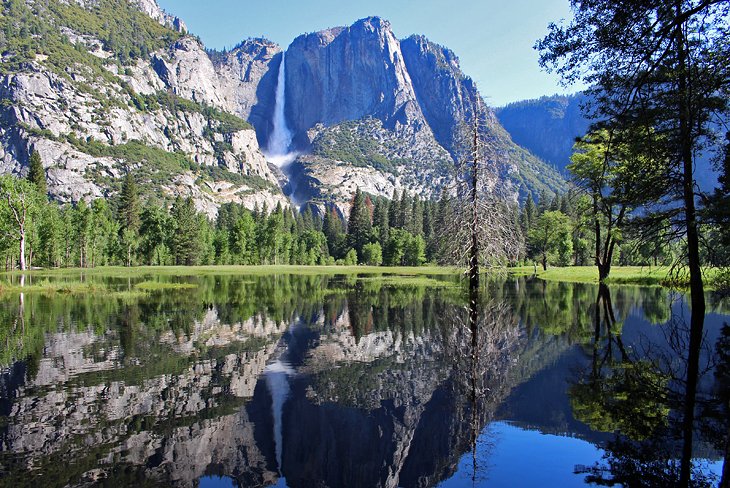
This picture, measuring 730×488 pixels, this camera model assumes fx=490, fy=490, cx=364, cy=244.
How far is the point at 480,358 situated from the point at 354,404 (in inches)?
234

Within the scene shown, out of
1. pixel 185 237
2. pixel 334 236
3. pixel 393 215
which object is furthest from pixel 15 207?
pixel 334 236

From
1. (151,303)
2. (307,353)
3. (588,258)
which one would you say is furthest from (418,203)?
(307,353)

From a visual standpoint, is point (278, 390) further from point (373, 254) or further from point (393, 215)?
point (393, 215)

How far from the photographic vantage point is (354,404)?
11.8 meters

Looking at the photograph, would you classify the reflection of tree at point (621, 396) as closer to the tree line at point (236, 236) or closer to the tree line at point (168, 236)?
the tree line at point (236, 236)

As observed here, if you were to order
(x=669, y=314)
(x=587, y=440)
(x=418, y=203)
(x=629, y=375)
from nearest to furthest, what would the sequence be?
(x=587, y=440) → (x=629, y=375) → (x=669, y=314) → (x=418, y=203)

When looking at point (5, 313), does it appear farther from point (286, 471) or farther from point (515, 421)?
point (515, 421)

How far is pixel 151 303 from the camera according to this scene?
31.7m

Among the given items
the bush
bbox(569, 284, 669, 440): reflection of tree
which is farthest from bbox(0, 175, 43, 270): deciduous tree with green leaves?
the bush

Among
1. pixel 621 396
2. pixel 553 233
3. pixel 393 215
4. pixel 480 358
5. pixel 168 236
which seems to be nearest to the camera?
pixel 621 396

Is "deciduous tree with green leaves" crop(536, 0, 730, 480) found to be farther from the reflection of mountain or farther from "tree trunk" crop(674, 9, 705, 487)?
the reflection of mountain

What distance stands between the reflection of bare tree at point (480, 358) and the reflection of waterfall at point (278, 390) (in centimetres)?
381

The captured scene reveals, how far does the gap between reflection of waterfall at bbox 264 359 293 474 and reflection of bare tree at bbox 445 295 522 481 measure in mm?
3811

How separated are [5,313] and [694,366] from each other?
3161cm
